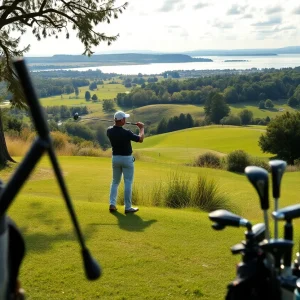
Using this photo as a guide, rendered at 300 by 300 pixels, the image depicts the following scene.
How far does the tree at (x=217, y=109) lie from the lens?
306 ft

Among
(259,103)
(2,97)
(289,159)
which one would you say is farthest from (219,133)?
(2,97)

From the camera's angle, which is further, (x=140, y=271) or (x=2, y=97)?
(x=2, y=97)

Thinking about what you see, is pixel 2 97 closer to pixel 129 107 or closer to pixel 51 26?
pixel 51 26

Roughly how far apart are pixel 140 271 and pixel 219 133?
6864 cm

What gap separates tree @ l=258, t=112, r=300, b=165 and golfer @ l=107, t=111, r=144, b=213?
3512 cm

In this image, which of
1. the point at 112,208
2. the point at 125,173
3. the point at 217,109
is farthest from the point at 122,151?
the point at 217,109

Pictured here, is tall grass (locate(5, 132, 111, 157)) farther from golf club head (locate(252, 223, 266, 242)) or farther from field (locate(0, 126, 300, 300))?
golf club head (locate(252, 223, 266, 242))

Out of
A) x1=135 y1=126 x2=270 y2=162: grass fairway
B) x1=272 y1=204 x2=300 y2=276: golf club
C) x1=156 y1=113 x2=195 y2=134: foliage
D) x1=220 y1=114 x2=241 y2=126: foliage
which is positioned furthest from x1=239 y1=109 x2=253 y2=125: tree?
x1=272 y1=204 x2=300 y2=276: golf club

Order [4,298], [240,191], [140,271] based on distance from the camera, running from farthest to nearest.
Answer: [240,191]
[140,271]
[4,298]

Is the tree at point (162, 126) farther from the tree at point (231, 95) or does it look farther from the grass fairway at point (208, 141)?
the tree at point (231, 95)

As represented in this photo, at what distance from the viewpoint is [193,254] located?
5.61m

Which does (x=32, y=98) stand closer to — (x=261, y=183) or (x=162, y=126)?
(x=261, y=183)

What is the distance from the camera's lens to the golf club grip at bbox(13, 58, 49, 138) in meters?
1.12

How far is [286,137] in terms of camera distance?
139 feet
